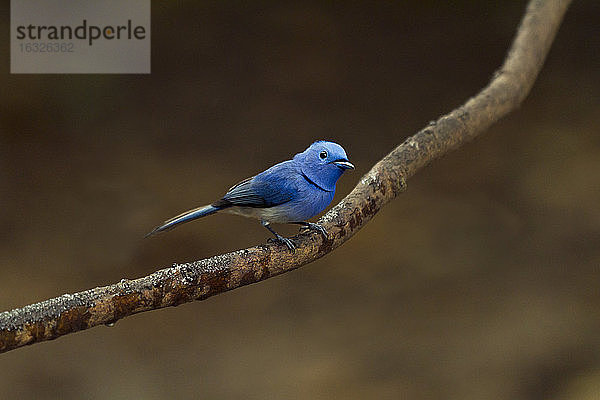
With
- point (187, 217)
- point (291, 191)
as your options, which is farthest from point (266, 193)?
point (187, 217)

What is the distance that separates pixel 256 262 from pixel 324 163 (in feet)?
0.70

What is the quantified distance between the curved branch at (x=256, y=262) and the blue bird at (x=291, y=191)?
7 centimetres

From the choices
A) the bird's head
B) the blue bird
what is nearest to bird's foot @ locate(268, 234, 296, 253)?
the blue bird

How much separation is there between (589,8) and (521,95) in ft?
7.26

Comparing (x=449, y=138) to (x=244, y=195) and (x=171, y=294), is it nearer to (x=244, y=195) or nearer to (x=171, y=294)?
(x=244, y=195)

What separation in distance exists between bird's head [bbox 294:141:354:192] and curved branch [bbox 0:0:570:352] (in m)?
0.12

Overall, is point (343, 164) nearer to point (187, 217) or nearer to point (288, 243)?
point (288, 243)

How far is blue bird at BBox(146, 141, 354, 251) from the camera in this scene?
1.18 metres

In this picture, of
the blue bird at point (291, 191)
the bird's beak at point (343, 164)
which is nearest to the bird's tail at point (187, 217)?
the blue bird at point (291, 191)

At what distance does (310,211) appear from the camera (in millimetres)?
1209

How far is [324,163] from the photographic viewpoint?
1.18 metres

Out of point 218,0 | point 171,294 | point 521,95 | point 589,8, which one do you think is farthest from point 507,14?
point 171,294

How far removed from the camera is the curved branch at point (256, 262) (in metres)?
0.96

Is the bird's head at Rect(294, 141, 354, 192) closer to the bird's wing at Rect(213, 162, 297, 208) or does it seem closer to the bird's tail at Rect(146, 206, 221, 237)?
the bird's wing at Rect(213, 162, 297, 208)
